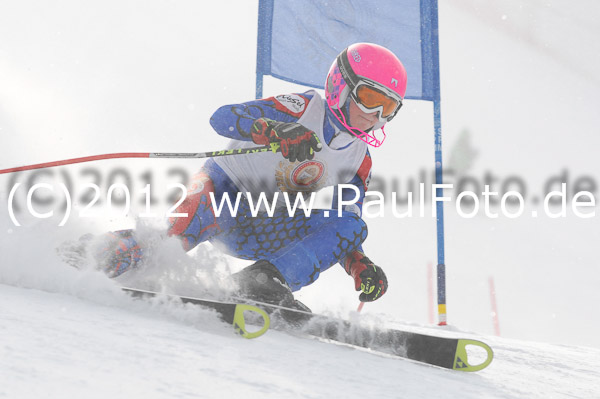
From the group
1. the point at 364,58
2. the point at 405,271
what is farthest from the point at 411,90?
the point at 405,271

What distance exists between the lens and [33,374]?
0.85 metres

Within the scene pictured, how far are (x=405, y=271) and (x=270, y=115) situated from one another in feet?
39.4

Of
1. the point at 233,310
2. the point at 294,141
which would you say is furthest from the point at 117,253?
the point at 294,141

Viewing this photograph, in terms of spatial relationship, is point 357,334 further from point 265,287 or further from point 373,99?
point 373,99

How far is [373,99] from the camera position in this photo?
8.36 ft

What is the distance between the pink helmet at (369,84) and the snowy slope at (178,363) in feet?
3.88

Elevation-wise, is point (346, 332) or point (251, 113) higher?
point (251, 113)

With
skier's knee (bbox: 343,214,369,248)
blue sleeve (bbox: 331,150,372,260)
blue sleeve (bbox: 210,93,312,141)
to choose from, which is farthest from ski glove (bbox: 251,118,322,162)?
blue sleeve (bbox: 331,150,372,260)

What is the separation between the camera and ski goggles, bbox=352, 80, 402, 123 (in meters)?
2.54

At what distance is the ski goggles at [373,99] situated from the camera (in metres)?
2.54

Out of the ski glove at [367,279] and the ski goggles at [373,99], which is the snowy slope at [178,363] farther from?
the ski goggles at [373,99]

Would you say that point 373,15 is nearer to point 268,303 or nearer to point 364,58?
point 364,58

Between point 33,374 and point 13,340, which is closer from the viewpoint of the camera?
point 33,374

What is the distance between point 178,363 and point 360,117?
1.76 metres
